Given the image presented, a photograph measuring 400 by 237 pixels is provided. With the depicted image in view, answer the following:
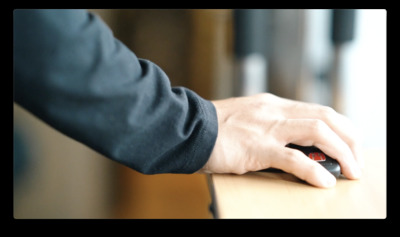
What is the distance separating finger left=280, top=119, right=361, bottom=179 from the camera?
2.11 feet

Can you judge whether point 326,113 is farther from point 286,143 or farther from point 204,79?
point 204,79

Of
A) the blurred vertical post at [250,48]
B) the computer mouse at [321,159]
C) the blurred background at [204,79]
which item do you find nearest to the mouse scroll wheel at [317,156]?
the computer mouse at [321,159]

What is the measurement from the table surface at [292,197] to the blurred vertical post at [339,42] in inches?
52.1

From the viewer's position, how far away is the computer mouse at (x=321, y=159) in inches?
25.3

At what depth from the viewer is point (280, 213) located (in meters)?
0.53

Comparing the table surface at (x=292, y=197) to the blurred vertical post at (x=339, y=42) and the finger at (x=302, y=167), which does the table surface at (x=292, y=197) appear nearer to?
the finger at (x=302, y=167)

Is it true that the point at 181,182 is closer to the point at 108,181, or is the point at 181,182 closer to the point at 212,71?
the point at 108,181

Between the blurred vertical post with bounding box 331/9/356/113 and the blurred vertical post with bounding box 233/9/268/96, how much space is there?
33 cm

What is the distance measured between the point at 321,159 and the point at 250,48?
4.96 ft

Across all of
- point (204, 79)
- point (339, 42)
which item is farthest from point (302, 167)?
point (204, 79)

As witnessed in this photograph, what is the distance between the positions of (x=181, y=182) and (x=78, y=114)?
1.75m

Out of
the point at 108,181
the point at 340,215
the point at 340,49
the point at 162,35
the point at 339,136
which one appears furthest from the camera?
the point at 162,35
